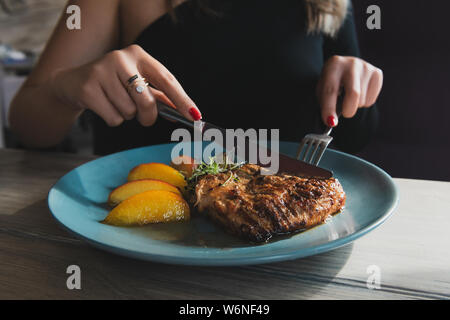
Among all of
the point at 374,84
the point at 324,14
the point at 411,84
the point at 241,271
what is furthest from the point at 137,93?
the point at 411,84

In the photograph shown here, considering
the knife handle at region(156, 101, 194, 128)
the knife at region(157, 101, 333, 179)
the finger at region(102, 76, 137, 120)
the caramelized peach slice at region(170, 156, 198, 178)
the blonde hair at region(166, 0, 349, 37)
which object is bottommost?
the caramelized peach slice at region(170, 156, 198, 178)

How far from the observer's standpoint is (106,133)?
175cm

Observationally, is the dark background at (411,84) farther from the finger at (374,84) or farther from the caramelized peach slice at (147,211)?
the caramelized peach slice at (147,211)

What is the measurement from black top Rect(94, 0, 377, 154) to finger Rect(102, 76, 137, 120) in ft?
2.05

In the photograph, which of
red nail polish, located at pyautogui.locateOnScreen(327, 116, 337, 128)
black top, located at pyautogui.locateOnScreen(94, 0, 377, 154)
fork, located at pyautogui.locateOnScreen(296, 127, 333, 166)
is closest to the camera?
fork, located at pyautogui.locateOnScreen(296, 127, 333, 166)

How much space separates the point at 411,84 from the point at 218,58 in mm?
1488

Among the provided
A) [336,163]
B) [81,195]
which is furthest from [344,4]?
[81,195]

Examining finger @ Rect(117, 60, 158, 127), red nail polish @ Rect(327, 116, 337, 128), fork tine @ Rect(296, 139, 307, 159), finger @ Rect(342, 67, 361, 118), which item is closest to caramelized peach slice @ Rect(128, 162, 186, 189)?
finger @ Rect(117, 60, 158, 127)

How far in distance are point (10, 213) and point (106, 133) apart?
0.93 m

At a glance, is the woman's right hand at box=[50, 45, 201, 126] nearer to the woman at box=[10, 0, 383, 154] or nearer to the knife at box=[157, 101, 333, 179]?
the knife at box=[157, 101, 333, 179]

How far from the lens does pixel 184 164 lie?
102cm

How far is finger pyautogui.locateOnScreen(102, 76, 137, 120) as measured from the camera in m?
0.95

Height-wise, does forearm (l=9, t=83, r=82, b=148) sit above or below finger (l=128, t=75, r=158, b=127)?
below

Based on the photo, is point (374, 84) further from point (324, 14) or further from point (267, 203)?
point (267, 203)
